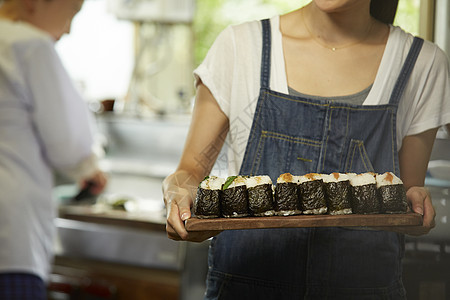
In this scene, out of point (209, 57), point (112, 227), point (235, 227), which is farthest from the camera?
point (112, 227)

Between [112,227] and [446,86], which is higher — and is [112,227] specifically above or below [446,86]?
below

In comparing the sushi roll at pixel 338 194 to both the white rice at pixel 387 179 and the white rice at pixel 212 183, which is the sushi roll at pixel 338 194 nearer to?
the white rice at pixel 387 179

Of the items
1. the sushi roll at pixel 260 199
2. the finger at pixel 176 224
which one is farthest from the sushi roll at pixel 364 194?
the finger at pixel 176 224

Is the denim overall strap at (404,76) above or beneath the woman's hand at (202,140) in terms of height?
above

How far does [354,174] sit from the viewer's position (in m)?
0.80

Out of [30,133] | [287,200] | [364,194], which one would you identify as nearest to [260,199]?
[287,200]

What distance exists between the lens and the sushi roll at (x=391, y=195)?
2.42 feet

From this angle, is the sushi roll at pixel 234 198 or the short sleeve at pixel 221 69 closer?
the sushi roll at pixel 234 198

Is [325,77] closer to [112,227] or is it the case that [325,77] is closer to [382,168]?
[382,168]

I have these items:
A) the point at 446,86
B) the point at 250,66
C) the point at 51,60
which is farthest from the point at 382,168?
the point at 51,60

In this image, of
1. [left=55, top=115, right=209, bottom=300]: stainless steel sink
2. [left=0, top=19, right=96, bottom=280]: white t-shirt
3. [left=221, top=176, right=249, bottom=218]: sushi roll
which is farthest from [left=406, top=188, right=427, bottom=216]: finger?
[left=55, top=115, right=209, bottom=300]: stainless steel sink

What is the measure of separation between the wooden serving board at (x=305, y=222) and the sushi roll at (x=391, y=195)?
17mm

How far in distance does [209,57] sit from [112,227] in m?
1.74

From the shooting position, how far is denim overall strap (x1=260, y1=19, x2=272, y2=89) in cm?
87
